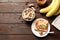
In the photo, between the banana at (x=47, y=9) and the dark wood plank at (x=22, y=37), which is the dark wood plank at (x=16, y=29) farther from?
the banana at (x=47, y=9)

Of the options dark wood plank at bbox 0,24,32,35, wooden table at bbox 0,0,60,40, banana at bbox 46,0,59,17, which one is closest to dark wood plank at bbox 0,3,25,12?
wooden table at bbox 0,0,60,40

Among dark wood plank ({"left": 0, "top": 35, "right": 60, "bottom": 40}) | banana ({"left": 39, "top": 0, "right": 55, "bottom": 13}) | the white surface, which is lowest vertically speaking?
dark wood plank ({"left": 0, "top": 35, "right": 60, "bottom": 40})

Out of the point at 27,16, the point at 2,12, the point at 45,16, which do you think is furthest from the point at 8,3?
the point at 45,16

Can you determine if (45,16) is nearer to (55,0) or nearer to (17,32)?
(55,0)

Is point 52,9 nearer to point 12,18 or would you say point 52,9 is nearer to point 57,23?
point 57,23

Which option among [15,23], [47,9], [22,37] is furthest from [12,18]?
[47,9]

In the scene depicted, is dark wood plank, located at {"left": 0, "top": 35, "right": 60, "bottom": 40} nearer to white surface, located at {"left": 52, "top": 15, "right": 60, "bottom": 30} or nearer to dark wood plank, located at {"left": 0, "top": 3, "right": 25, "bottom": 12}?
white surface, located at {"left": 52, "top": 15, "right": 60, "bottom": 30}
